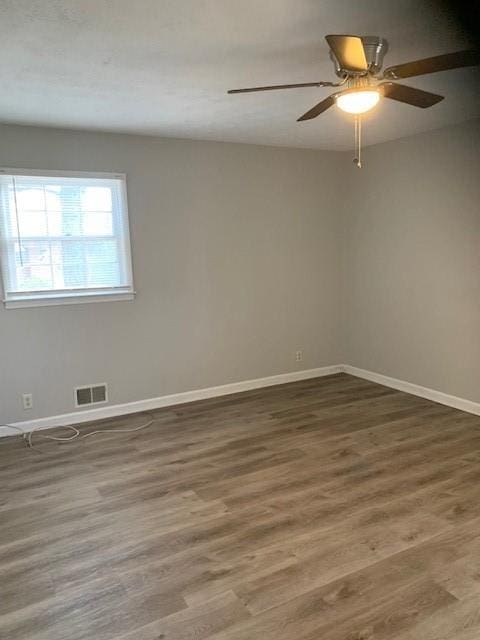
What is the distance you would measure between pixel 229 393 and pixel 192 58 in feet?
10.3

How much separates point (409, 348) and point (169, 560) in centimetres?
320

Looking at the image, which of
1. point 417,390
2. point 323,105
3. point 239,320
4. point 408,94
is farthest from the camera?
point 239,320

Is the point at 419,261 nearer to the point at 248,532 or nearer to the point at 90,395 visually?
the point at 248,532

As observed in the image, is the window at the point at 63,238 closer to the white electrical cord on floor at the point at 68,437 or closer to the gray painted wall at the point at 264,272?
the gray painted wall at the point at 264,272

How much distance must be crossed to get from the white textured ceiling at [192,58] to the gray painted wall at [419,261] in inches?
21.6

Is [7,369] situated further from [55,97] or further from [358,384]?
[358,384]

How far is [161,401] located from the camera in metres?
4.36

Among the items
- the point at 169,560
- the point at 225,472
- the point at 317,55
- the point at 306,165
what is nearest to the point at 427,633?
the point at 169,560

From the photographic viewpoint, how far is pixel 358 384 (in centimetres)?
489

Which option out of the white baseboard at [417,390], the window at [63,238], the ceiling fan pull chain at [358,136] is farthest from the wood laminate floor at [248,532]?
the ceiling fan pull chain at [358,136]

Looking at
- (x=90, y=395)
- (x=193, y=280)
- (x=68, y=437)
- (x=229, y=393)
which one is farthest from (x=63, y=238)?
(x=229, y=393)

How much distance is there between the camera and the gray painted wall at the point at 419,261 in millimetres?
3896

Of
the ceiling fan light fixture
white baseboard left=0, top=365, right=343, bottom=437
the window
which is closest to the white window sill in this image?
the window

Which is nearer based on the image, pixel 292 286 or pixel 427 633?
pixel 427 633
